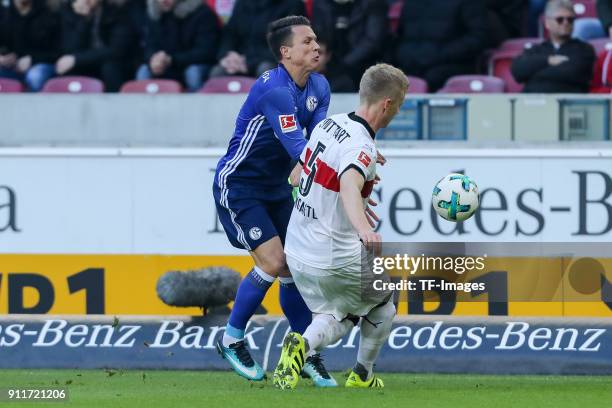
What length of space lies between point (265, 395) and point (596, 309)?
12.0 feet

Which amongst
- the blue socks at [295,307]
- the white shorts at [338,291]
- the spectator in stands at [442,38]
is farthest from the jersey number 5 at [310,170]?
the spectator in stands at [442,38]


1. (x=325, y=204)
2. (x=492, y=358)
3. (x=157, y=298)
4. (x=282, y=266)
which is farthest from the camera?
(x=157, y=298)

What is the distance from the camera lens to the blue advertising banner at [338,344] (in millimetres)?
9328

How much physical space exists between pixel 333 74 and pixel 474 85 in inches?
48.7

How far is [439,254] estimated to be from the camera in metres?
10.3

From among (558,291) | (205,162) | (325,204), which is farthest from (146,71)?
(325,204)

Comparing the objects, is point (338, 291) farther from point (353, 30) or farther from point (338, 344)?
point (353, 30)

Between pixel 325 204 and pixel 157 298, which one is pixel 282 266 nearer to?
pixel 325 204

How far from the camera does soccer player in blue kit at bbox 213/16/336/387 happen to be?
8.02 metres

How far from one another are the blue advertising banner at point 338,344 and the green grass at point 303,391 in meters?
0.20

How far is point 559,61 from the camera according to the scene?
40.8 ft

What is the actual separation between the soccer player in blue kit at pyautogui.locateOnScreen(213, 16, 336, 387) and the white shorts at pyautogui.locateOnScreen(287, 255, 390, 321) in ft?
2.41

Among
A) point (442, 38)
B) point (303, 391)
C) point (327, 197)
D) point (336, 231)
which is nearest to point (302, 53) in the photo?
point (327, 197)

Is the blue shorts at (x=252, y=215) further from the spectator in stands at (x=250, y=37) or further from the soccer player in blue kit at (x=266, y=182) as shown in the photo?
the spectator in stands at (x=250, y=37)
